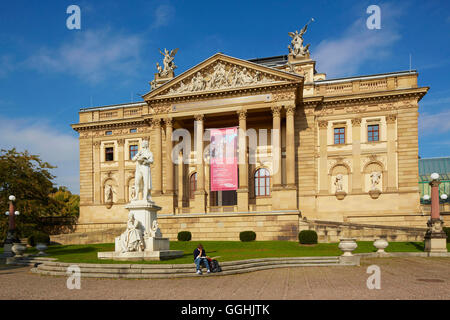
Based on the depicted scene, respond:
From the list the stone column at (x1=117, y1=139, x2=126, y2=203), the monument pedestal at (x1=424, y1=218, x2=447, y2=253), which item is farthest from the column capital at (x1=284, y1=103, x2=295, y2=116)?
the stone column at (x1=117, y1=139, x2=126, y2=203)

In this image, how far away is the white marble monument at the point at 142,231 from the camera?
1919 centimetres

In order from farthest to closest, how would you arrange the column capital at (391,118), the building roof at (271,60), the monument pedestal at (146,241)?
1. the building roof at (271,60)
2. the column capital at (391,118)
3. the monument pedestal at (146,241)

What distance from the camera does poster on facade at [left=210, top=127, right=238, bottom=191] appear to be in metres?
40.0

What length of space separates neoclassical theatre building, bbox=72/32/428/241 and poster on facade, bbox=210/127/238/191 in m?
1.14

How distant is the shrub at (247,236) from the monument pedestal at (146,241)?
55.3ft

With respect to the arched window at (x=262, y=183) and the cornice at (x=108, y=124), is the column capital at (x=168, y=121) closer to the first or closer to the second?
the cornice at (x=108, y=124)

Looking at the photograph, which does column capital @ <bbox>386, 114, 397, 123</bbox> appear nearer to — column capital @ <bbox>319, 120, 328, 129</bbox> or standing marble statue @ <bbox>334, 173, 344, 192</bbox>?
column capital @ <bbox>319, 120, 328, 129</bbox>

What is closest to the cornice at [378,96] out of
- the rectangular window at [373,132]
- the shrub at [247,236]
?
the rectangular window at [373,132]

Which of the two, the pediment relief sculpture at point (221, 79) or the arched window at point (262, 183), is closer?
the pediment relief sculpture at point (221, 79)

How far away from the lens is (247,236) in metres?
36.9

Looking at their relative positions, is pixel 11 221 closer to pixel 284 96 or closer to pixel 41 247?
pixel 41 247

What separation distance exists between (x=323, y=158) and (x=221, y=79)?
1432 centimetres

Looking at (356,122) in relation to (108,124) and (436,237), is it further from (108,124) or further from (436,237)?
(108,124)
